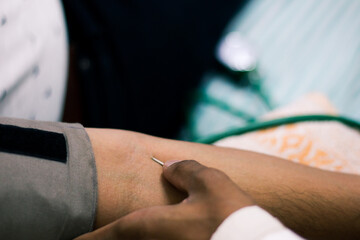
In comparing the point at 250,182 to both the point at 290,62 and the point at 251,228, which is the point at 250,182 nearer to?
the point at 251,228

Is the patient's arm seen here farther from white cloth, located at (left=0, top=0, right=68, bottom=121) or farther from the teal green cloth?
the teal green cloth

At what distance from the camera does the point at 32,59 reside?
2.68 feet

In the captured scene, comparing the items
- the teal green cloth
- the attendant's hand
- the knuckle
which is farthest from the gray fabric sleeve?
the teal green cloth

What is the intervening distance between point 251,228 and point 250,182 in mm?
242

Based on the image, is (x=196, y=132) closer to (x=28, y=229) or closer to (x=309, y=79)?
(x=309, y=79)

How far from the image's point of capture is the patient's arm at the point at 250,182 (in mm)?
609

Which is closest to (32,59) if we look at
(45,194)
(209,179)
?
(45,194)

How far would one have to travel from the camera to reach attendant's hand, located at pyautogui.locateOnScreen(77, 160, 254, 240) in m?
0.46

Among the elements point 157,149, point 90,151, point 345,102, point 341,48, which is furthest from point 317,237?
point 341,48

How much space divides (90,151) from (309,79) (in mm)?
1016

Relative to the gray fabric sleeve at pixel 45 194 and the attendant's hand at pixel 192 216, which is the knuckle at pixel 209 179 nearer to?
the attendant's hand at pixel 192 216

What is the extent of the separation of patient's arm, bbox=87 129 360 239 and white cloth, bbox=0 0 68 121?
0.87 feet

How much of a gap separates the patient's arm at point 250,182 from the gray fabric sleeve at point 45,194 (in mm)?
46

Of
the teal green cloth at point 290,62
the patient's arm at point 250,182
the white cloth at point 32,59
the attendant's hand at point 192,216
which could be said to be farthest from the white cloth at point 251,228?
the teal green cloth at point 290,62
